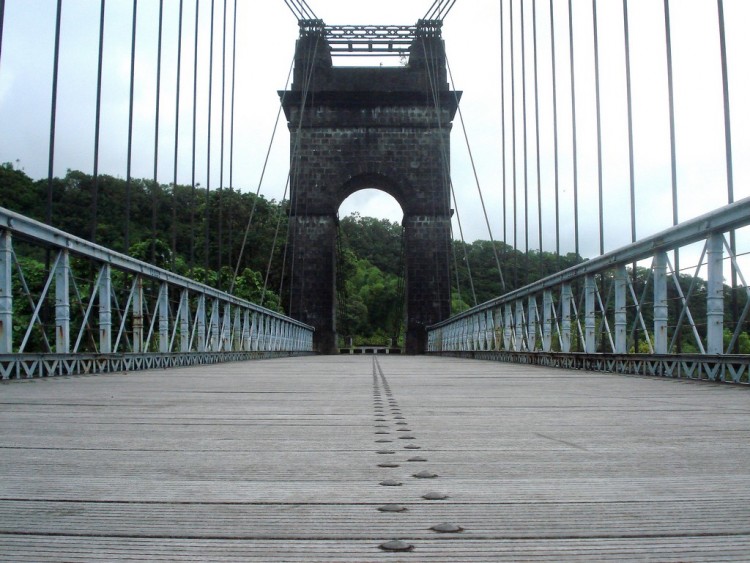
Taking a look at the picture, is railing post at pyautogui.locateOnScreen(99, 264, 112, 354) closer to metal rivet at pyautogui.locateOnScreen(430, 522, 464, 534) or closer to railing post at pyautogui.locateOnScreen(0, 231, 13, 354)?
railing post at pyautogui.locateOnScreen(0, 231, 13, 354)

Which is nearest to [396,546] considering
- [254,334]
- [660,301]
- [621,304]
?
[660,301]

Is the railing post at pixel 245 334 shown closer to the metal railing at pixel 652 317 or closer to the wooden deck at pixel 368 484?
the metal railing at pixel 652 317

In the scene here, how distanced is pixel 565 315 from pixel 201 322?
4370mm

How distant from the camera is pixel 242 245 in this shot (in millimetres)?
23812

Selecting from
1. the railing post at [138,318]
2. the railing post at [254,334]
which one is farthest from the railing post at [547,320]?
the railing post at [254,334]

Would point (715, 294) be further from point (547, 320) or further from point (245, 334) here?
point (245, 334)

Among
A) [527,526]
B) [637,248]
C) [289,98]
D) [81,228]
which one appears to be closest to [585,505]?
[527,526]

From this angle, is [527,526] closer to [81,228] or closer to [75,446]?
[75,446]

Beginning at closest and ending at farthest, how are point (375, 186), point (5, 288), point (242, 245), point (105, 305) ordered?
point (5, 288) → point (105, 305) → point (242, 245) → point (375, 186)

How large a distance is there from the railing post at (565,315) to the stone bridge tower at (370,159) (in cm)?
2068

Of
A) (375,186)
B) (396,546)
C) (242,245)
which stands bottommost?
(396,546)

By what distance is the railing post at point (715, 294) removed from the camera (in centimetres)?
420

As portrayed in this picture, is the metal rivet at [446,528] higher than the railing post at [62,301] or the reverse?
the reverse

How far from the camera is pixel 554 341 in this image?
817cm
